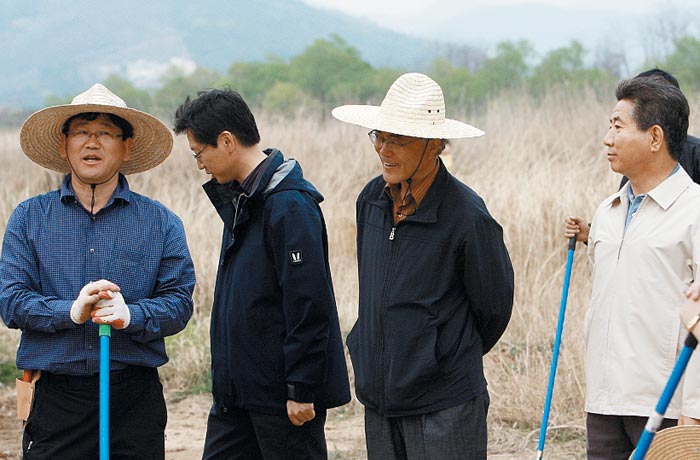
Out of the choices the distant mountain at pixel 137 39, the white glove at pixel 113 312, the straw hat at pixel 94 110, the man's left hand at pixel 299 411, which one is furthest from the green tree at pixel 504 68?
the distant mountain at pixel 137 39

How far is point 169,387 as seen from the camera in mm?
7570

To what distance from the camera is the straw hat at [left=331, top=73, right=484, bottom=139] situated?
11.8ft

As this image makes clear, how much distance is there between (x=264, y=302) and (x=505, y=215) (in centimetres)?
587

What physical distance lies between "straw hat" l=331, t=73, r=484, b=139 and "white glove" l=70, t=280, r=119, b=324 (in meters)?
0.99

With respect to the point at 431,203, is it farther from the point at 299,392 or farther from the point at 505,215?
the point at 505,215

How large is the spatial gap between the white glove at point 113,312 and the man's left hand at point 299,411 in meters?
0.61

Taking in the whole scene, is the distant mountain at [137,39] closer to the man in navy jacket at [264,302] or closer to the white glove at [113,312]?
the man in navy jacket at [264,302]

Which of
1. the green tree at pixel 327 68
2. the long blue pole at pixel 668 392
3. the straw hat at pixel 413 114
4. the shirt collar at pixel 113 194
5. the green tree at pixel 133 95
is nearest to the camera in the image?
the long blue pole at pixel 668 392

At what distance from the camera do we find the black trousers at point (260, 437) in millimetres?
3732

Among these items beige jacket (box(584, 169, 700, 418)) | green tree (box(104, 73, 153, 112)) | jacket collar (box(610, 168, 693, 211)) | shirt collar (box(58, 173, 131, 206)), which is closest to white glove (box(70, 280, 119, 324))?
shirt collar (box(58, 173, 131, 206))

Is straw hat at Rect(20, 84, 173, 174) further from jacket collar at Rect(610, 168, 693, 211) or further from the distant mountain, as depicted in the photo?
the distant mountain

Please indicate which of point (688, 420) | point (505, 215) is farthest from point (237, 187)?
point (505, 215)

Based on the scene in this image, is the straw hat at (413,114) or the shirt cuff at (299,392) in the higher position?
the straw hat at (413,114)

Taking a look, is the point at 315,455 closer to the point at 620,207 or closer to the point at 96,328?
the point at 96,328
